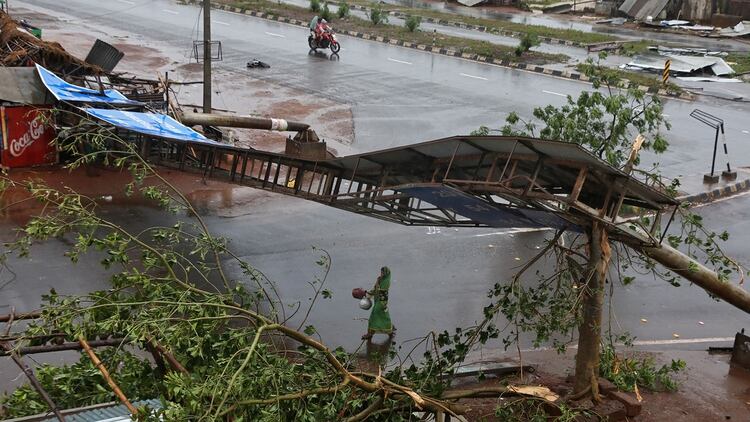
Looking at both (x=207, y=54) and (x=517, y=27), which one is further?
(x=517, y=27)

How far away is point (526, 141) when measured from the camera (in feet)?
27.3

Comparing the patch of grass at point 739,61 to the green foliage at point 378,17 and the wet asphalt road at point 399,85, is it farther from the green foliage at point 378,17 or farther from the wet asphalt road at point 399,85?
the green foliage at point 378,17

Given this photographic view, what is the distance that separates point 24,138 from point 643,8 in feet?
97.7

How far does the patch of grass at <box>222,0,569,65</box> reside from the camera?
1198 inches

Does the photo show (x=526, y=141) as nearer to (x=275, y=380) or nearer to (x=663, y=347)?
(x=275, y=380)

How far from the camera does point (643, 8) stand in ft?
127

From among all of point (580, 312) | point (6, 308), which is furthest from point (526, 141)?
point (6, 308)

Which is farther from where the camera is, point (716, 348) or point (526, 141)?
point (716, 348)

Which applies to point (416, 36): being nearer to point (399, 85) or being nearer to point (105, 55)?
point (399, 85)

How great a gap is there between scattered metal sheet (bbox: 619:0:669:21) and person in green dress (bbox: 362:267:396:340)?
30.4 meters

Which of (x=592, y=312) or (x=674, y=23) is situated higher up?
(x=674, y=23)

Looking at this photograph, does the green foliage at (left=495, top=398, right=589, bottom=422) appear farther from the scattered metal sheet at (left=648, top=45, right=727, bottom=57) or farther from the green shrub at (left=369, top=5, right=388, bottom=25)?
the green shrub at (left=369, top=5, right=388, bottom=25)

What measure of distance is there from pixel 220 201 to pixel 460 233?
460 cm

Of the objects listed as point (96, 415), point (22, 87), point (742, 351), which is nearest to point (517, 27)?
point (22, 87)
